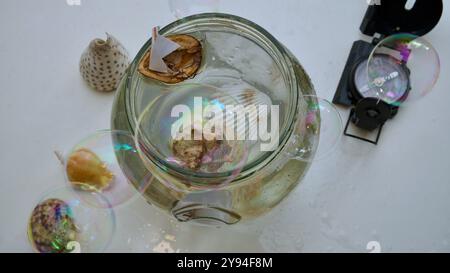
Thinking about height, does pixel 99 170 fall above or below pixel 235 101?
below

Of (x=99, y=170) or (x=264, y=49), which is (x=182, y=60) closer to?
(x=264, y=49)

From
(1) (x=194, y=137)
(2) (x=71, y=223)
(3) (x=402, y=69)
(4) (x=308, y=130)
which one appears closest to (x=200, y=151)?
(1) (x=194, y=137)

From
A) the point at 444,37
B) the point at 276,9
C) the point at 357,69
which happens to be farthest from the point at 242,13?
the point at 444,37

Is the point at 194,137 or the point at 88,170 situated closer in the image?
the point at 194,137

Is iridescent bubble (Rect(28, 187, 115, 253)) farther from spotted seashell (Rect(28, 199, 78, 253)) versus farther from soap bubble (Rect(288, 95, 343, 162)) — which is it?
soap bubble (Rect(288, 95, 343, 162))

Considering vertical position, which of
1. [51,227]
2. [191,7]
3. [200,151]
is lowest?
[51,227]

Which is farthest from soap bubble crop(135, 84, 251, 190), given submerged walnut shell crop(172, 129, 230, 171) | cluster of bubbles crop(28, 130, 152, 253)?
cluster of bubbles crop(28, 130, 152, 253)

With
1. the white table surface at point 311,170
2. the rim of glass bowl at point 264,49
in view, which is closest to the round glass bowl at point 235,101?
the rim of glass bowl at point 264,49
